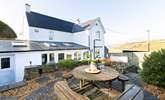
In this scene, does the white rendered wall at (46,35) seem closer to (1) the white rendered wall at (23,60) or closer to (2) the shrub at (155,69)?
(1) the white rendered wall at (23,60)

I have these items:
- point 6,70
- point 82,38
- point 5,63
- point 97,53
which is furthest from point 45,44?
point 97,53

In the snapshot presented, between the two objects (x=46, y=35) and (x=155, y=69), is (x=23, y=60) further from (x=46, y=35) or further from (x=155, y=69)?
(x=155, y=69)

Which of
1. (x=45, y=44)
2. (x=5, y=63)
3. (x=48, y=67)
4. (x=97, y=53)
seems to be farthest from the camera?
(x=97, y=53)

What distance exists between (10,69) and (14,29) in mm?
18231

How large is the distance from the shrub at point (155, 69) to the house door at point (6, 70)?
414 inches

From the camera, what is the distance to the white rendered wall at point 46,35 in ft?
61.7

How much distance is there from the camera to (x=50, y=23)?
73.1ft

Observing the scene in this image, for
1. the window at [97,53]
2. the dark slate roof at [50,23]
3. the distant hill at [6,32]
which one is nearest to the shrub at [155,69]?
the window at [97,53]

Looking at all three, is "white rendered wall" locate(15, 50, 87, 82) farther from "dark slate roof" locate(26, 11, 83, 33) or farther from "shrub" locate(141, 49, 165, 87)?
"shrub" locate(141, 49, 165, 87)

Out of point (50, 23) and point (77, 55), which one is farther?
point (50, 23)

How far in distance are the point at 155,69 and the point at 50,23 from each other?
1776cm

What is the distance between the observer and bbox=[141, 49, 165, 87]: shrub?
7.74 metres

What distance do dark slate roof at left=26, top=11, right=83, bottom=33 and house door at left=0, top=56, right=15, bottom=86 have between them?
781 centimetres

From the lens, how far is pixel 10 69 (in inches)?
485
